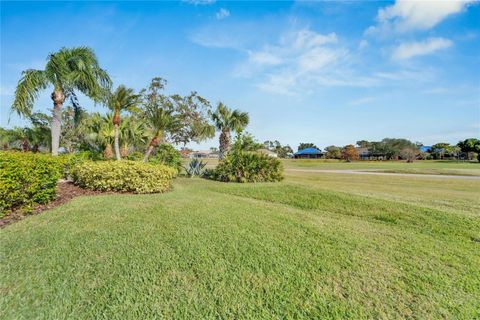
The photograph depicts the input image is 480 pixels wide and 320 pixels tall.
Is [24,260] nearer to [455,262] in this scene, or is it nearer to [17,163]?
[17,163]

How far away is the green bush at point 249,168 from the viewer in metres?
12.8

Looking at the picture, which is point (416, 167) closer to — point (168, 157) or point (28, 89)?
point (168, 157)

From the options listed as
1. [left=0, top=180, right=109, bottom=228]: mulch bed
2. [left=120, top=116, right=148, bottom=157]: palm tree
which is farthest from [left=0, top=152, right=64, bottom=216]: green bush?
[left=120, top=116, right=148, bottom=157]: palm tree

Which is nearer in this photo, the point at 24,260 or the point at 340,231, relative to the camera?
the point at 24,260

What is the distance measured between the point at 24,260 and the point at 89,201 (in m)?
3.20

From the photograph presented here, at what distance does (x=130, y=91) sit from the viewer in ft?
41.8

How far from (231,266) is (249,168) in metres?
9.50

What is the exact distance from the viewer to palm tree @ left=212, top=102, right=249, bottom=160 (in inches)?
808

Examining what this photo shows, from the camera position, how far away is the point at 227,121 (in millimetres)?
20672

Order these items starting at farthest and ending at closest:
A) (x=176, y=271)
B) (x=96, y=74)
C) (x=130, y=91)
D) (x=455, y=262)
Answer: (x=130, y=91) < (x=96, y=74) < (x=455, y=262) < (x=176, y=271)

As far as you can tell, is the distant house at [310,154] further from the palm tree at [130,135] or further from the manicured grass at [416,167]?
the palm tree at [130,135]

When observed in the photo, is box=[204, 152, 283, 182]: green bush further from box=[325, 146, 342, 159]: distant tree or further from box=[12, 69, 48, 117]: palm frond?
box=[325, 146, 342, 159]: distant tree

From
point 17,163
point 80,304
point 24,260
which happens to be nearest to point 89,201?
point 17,163

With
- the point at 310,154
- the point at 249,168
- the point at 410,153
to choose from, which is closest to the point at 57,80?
the point at 249,168
